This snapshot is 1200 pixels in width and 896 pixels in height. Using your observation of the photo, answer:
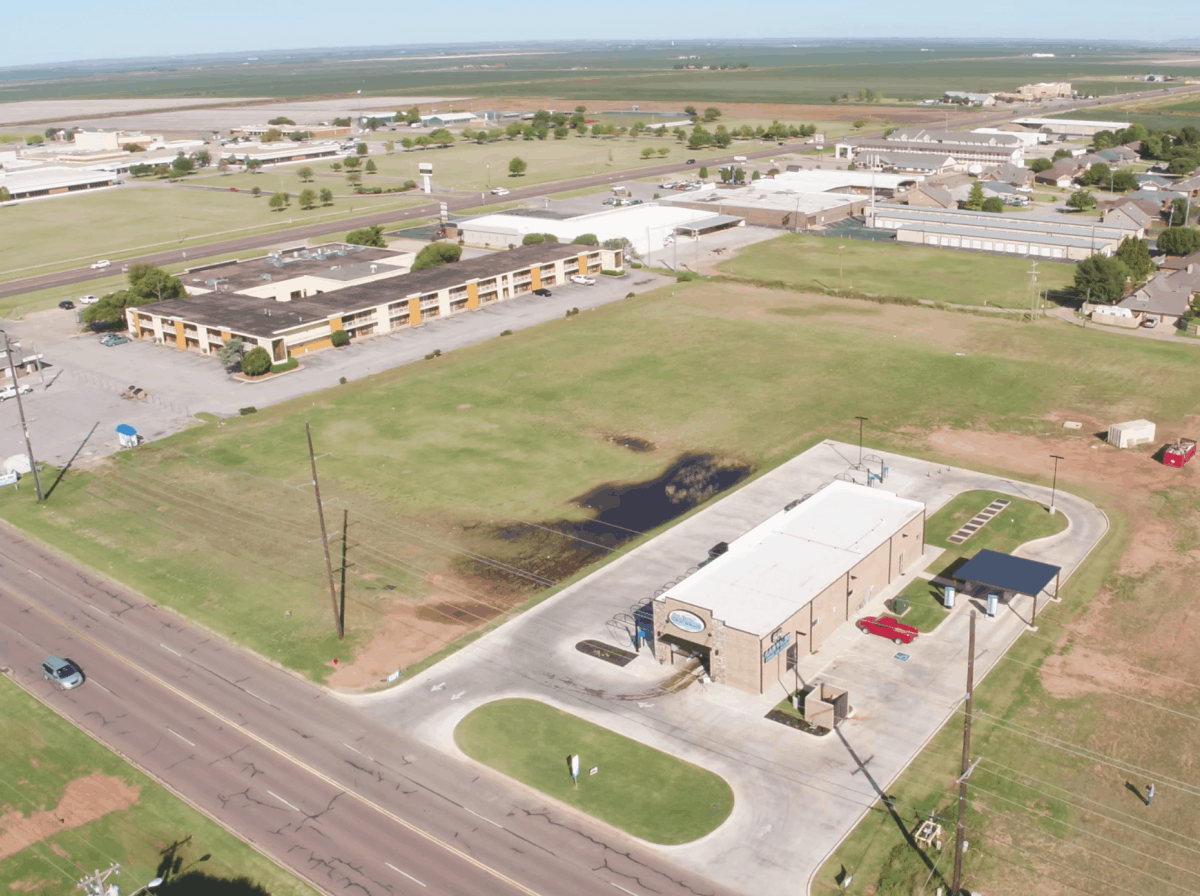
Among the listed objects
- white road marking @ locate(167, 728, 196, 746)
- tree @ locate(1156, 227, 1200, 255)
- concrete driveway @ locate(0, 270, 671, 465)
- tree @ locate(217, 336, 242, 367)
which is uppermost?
tree @ locate(1156, 227, 1200, 255)

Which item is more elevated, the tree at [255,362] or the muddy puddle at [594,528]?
the tree at [255,362]

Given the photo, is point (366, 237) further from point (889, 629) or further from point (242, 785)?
point (242, 785)

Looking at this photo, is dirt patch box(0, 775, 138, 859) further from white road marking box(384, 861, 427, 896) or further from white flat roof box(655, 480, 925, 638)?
white flat roof box(655, 480, 925, 638)

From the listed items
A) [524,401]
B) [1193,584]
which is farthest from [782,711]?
[524,401]

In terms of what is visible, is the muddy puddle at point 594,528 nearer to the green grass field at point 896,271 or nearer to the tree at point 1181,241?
the green grass field at point 896,271

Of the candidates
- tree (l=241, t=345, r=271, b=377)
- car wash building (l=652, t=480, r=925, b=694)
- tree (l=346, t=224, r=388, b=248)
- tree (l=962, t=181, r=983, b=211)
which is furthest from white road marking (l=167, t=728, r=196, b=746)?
tree (l=962, t=181, r=983, b=211)

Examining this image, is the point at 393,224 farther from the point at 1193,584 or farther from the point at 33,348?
the point at 1193,584

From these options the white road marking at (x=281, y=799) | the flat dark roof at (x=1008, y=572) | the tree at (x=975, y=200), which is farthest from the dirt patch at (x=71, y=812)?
the tree at (x=975, y=200)
